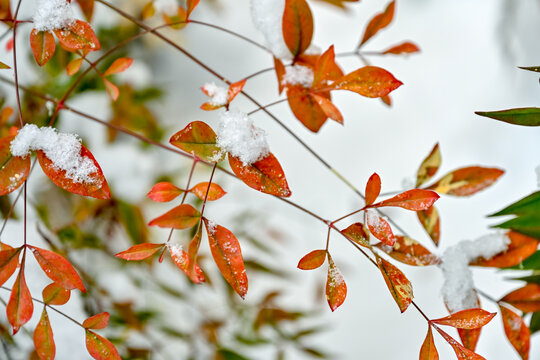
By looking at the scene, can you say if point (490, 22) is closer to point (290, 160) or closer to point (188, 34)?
point (290, 160)

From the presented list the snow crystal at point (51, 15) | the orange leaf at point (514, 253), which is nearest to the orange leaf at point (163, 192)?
the snow crystal at point (51, 15)

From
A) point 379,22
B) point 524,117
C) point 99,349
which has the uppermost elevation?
point 379,22

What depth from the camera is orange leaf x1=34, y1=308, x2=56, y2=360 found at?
0.77 feet

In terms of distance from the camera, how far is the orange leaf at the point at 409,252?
0.26 meters

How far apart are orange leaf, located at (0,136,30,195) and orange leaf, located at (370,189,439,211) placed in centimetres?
19

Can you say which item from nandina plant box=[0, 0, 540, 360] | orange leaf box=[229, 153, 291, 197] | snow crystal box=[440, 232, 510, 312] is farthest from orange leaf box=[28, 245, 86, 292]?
snow crystal box=[440, 232, 510, 312]

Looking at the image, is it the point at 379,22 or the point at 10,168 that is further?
the point at 379,22

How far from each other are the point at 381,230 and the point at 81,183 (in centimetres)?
16

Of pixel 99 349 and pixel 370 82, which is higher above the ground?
pixel 370 82

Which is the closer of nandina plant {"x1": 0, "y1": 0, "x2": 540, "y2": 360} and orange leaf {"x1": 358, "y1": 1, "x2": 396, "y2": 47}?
nandina plant {"x1": 0, "y1": 0, "x2": 540, "y2": 360}

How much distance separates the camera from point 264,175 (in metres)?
0.22

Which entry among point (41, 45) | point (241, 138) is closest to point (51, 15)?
point (41, 45)

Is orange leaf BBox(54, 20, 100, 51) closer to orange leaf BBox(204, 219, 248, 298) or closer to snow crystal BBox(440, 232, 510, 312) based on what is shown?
orange leaf BBox(204, 219, 248, 298)

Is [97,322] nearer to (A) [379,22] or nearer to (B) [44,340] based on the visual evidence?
(B) [44,340]
